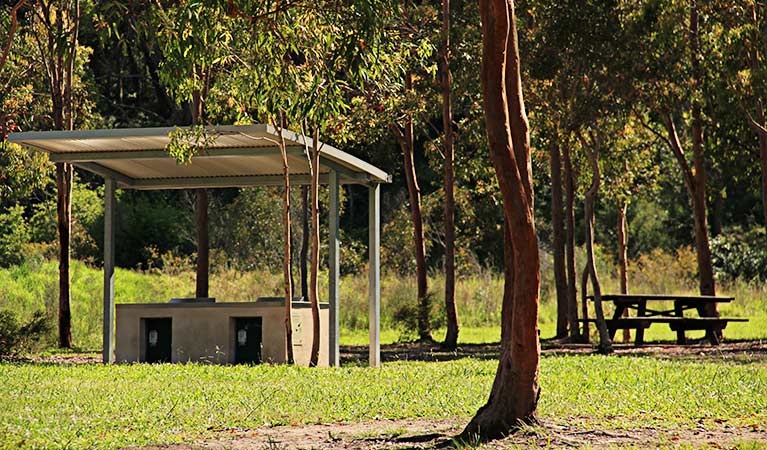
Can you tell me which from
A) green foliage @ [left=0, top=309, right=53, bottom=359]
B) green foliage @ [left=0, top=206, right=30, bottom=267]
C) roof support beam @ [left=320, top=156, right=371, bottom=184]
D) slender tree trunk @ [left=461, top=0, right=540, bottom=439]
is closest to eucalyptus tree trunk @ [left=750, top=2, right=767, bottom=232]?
roof support beam @ [left=320, top=156, right=371, bottom=184]

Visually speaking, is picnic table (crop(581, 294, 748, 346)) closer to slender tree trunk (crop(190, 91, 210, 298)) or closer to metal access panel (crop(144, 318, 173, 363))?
slender tree trunk (crop(190, 91, 210, 298))

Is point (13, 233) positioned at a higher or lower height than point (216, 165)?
higher

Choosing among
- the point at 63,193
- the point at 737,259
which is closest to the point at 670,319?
the point at 63,193

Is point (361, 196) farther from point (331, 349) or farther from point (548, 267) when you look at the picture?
point (331, 349)

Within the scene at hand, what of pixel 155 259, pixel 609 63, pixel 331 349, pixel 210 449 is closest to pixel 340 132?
pixel 331 349

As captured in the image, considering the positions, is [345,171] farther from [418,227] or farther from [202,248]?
[418,227]

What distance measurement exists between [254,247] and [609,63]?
1924cm

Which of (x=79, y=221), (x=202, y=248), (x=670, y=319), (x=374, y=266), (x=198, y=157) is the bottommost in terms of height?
(x=670, y=319)

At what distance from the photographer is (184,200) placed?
42.1 meters

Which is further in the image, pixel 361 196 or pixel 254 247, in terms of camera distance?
pixel 361 196

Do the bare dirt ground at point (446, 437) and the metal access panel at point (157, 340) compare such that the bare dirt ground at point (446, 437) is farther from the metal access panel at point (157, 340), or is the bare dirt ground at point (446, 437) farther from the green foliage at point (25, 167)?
the green foliage at point (25, 167)

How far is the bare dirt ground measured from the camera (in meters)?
8.93

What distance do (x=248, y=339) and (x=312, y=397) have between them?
6060mm

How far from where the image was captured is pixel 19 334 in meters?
20.5
